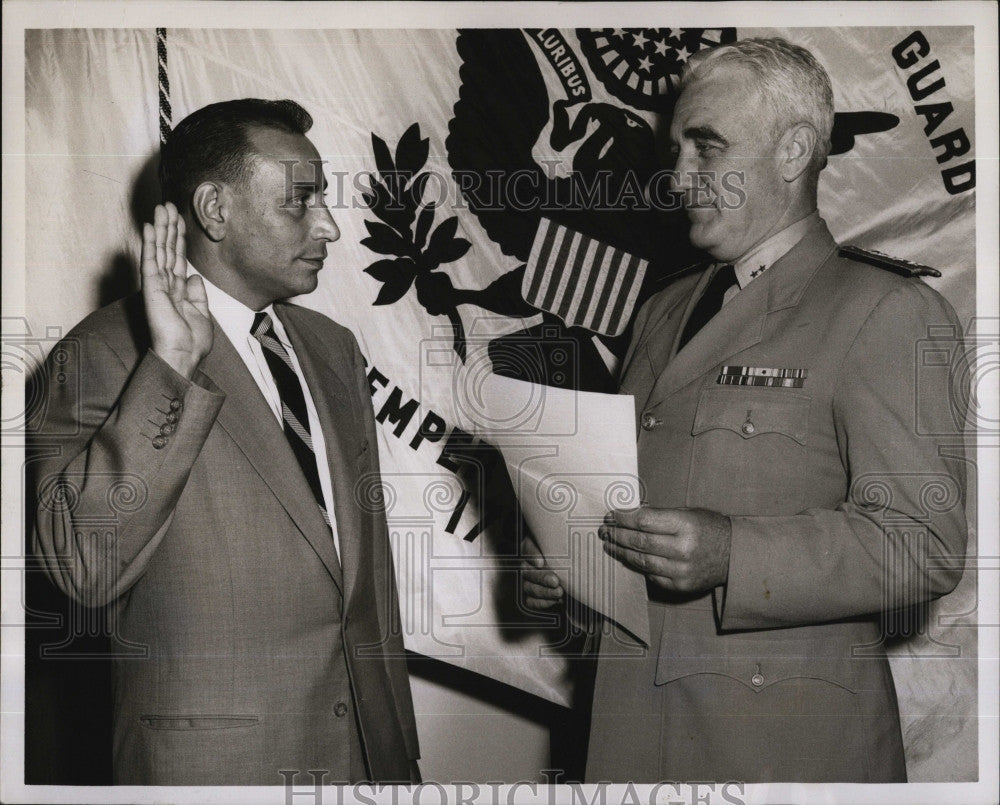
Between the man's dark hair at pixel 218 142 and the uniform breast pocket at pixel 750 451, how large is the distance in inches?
42.8

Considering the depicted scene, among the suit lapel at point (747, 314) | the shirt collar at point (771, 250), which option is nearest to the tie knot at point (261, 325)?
the suit lapel at point (747, 314)

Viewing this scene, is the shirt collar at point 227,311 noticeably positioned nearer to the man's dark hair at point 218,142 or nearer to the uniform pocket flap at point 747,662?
the man's dark hair at point 218,142

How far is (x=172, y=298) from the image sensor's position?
7.20ft

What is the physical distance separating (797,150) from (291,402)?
46.9 inches

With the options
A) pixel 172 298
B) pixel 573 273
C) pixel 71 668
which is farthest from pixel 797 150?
pixel 71 668

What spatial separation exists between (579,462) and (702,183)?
65cm

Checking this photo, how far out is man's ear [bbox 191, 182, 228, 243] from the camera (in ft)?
7.36

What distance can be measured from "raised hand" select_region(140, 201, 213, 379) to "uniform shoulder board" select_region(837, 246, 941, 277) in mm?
1329

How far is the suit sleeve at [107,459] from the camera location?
2.11 metres

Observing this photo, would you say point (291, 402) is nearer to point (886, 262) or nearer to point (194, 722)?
point (194, 722)

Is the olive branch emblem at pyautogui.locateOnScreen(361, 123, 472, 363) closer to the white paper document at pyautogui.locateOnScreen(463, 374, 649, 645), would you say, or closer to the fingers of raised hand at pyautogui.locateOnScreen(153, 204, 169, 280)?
the white paper document at pyautogui.locateOnScreen(463, 374, 649, 645)

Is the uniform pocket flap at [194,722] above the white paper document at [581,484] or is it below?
below

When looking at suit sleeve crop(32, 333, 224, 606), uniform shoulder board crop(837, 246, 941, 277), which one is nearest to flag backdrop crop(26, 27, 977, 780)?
uniform shoulder board crop(837, 246, 941, 277)

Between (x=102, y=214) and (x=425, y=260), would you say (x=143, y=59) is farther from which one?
(x=425, y=260)
